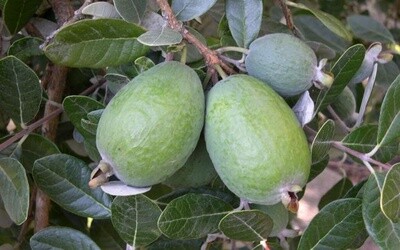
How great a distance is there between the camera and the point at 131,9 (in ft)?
2.85

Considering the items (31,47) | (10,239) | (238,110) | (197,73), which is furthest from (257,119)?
(10,239)

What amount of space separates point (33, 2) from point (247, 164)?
0.55 meters

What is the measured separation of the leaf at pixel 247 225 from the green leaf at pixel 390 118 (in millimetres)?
209

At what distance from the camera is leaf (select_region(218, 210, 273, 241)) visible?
808 millimetres

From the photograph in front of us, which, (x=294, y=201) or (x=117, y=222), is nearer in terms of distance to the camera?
(x=294, y=201)

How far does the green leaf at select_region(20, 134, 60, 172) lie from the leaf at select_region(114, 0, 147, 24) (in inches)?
11.1

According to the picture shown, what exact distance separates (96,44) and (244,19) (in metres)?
0.22

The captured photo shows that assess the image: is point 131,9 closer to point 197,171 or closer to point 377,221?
point 197,171

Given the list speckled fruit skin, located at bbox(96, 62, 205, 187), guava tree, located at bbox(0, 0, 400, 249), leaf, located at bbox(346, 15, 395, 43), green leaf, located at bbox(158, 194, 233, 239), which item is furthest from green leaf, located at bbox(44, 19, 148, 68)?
leaf, located at bbox(346, 15, 395, 43)

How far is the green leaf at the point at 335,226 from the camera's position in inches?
35.5

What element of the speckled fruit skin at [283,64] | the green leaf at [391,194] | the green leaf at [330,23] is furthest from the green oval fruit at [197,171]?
the green leaf at [330,23]

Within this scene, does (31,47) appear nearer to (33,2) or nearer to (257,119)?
(33,2)

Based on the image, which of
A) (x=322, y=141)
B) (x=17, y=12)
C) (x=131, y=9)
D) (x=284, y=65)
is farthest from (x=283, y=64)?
(x=17, y=12)

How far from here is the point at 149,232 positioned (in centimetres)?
88
